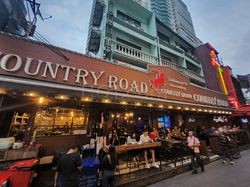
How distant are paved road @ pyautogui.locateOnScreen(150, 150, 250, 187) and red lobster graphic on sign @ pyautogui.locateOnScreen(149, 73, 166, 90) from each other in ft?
16.2

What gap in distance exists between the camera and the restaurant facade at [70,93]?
4.36 metres

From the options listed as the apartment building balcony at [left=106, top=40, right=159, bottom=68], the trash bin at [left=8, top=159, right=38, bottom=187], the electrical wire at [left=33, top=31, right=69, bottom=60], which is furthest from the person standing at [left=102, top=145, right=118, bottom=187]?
the apartment building balcony at [left=106, top=40, right=159, bottom=68]

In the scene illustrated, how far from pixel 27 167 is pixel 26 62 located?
12.3ft

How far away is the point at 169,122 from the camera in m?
11.1

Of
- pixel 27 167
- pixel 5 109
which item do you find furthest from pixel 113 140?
pixel 5 109

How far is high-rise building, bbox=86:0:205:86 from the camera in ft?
33.4

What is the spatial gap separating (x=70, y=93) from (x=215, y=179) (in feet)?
22.7

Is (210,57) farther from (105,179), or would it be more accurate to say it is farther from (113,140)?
(105,179)

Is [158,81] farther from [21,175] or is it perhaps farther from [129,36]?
[21,175]

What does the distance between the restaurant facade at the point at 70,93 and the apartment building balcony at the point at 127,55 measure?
293 centimetres

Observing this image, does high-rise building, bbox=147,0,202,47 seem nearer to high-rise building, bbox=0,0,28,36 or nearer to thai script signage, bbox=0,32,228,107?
thai script signage, bbox=0,32,228,107

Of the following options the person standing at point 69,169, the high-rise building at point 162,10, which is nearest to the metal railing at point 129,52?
the person standing at point 69,169

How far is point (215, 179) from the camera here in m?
4.65

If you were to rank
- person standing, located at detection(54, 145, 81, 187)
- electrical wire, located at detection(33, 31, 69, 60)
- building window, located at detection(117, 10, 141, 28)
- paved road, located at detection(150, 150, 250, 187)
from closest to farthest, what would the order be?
1. person standing, located at detection(54, 145, 81, 187)
2. paved road, located at detection(150, 150, 250, 187)
3. electrical wire, located at detection(33, 31, 69, 60)
4. building window, located at detection(117, 10, 141, 28)
